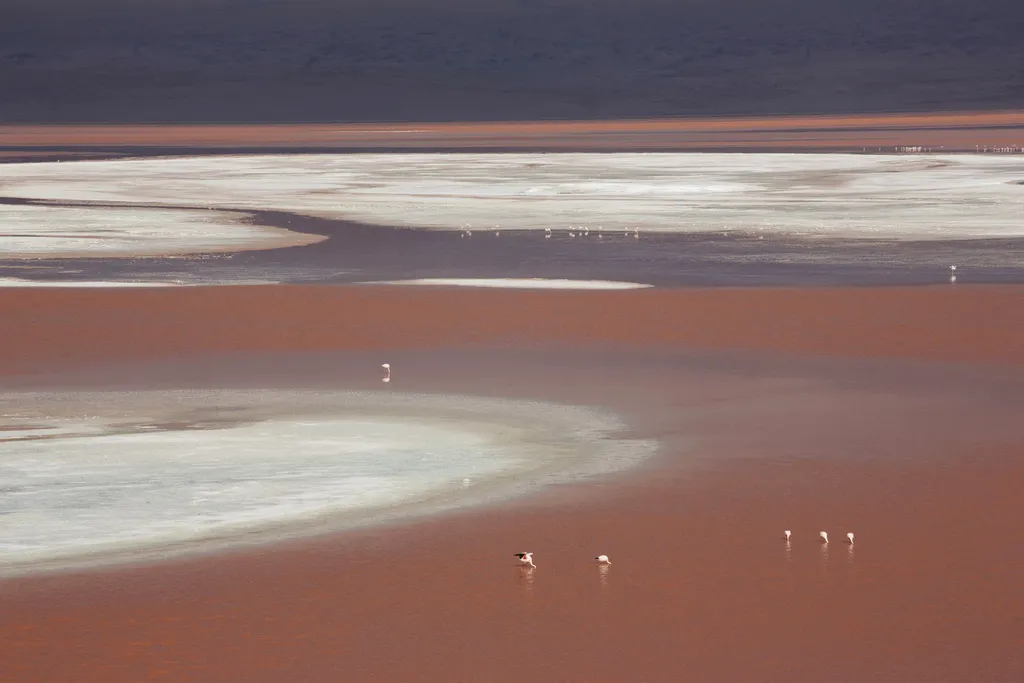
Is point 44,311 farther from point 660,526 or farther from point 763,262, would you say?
point 660,526

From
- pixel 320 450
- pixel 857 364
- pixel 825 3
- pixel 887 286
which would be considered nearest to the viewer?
pixel 320 450

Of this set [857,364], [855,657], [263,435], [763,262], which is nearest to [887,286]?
[763,262]


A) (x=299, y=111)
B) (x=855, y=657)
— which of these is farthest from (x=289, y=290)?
(x=299, y=111)

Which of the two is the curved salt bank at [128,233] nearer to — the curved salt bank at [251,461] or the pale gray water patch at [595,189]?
the pale gray water patch at [595,189]

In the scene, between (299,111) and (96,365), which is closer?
(96,365)

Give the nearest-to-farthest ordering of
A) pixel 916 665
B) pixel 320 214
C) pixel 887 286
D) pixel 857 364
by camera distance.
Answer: pixel 916 665, pixel 857 364, pixel 887 286, pixel 320 214

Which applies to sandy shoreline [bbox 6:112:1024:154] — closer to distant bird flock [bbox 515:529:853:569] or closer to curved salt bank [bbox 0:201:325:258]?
curved salt bank [bbox 0:201:325:258]

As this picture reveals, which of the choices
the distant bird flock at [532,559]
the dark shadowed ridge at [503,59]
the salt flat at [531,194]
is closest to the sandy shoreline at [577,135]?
the salt flat at [531,194]

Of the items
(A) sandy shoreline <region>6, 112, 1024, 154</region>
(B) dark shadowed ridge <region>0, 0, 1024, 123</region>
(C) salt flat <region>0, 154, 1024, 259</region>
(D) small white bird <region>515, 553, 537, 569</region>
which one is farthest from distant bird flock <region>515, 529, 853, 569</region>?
(B) dark shadowed ridge <region>0, 0, 1024, 123</region>
